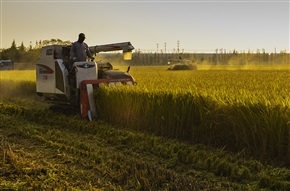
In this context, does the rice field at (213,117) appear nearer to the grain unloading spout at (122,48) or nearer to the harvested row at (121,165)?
the harvested row at (121,165)

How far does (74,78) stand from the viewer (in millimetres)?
9797

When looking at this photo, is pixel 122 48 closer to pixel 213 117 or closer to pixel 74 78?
pixel 74 78

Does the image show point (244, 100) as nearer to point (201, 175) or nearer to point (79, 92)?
point (201, 175)

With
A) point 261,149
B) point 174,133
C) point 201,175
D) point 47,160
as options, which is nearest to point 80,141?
point 47,160

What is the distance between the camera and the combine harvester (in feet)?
30.4

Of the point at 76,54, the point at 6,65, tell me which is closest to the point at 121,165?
the point at 76,54

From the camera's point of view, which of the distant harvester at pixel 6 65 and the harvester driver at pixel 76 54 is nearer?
the harvester driver at pixel 76 54

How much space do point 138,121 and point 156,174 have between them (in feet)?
10.6

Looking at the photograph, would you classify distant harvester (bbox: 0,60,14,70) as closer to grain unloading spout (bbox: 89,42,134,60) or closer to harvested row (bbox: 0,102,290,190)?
grain unloading spout (bbox: 89,42,134,60)

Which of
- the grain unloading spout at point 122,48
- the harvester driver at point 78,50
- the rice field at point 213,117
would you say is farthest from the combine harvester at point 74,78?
the rice field at point 213,117

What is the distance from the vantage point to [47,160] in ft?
19.0

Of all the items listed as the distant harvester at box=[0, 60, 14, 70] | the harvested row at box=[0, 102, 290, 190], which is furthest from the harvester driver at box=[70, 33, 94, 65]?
the distant harvester at box=[0, 60, 14, 70]

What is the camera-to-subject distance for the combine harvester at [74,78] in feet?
30.4

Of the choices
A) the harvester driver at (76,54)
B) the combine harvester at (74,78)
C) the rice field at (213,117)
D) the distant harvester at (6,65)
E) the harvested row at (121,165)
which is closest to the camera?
the harvested row at (121,165)
